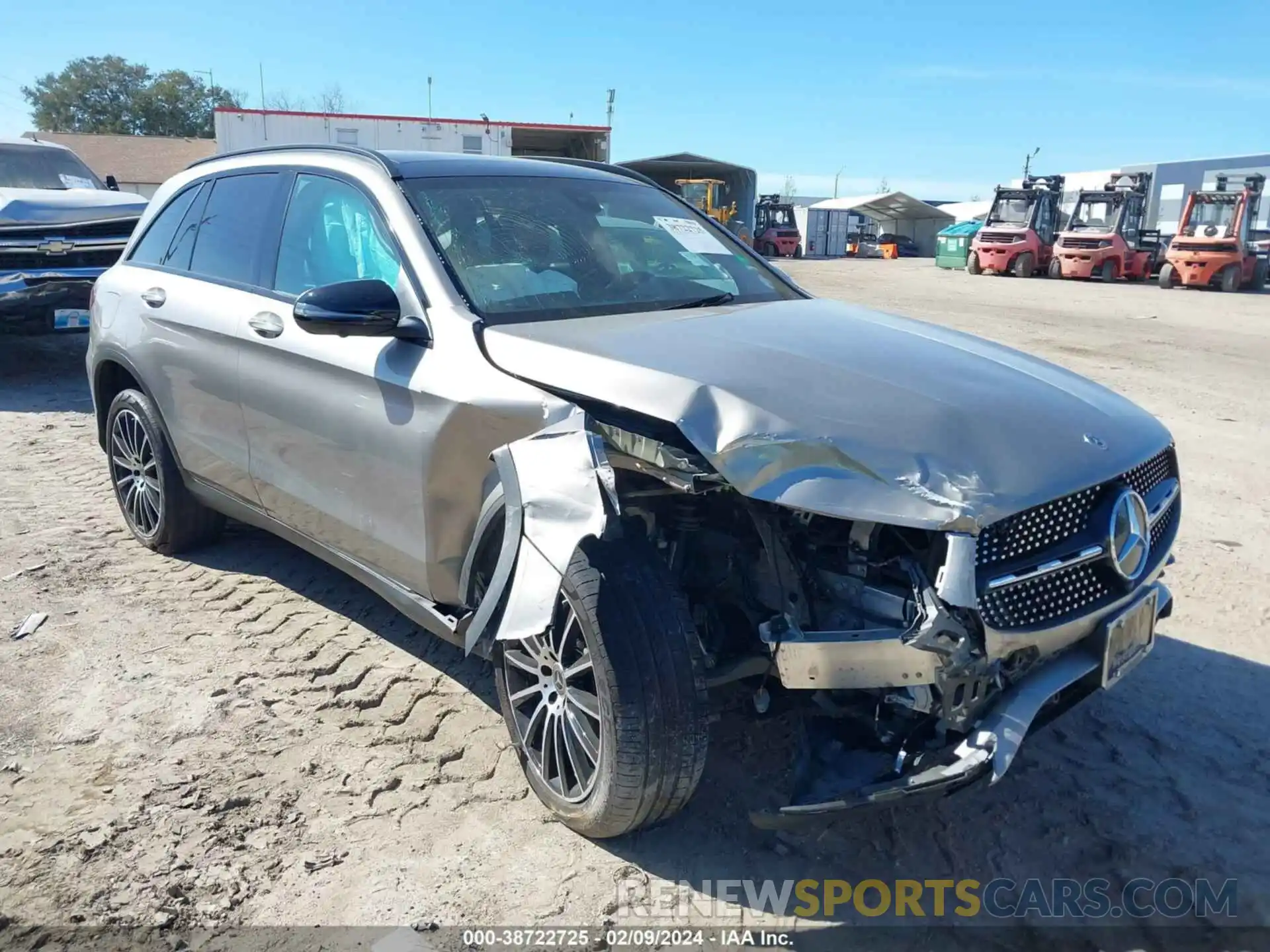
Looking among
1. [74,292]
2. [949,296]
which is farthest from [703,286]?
[949,296]

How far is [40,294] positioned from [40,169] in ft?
8.94

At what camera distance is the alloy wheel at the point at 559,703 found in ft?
8.80

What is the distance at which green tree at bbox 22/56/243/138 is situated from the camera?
64875 millimetres

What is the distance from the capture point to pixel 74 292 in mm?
8992

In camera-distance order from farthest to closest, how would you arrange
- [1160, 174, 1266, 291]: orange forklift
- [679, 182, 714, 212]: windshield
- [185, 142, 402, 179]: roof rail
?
[679, 182, 714, 212]: windshield
[1160, 174, 1266, 291]: orange forklift
[185, 142, 402, 179]: roof rail

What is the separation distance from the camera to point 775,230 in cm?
4412

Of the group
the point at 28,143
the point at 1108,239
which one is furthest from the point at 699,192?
the point at 28,143

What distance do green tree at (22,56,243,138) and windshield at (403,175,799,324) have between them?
70.6 metres

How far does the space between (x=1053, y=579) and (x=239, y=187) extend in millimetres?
3600

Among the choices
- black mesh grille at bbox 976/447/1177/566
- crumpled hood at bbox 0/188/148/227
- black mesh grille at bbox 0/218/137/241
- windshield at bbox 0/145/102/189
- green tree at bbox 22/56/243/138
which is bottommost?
black mesh grille at bbox 976/447/1177/566

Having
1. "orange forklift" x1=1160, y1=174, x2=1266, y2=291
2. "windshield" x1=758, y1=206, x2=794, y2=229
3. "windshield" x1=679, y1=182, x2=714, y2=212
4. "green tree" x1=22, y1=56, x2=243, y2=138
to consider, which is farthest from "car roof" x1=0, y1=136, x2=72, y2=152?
"green tree" x1=22, y1=56, x2=243, y2=138

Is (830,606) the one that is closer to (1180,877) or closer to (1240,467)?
(1180,877)

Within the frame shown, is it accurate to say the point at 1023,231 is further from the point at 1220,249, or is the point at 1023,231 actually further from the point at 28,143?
the point at 28,143

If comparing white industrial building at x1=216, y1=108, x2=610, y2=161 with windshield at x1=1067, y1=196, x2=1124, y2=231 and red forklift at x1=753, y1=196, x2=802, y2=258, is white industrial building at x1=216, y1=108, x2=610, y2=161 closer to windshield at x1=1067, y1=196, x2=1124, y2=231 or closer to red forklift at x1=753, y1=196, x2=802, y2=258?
windshield at x1=1067, y1=196, x2=1124, y2=231
